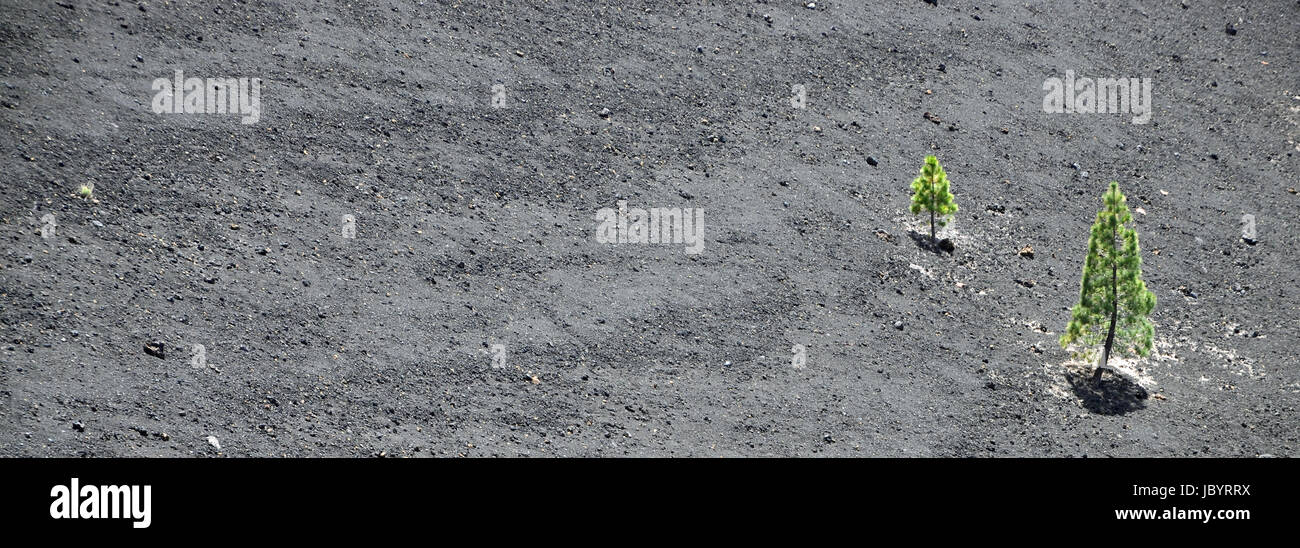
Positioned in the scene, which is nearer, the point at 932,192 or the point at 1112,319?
the point at 1112,319

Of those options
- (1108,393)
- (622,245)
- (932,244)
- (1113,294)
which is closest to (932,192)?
(932,244)

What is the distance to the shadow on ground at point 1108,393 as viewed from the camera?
1542 cm

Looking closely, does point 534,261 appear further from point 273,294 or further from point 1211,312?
point 1211,312

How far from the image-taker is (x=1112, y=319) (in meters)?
15.6

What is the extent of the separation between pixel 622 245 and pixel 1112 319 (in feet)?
22.8

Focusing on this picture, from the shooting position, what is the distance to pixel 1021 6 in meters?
24.1

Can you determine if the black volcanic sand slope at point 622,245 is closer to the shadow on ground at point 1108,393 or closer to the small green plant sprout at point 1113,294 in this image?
the shadow on ground at point 1108,393

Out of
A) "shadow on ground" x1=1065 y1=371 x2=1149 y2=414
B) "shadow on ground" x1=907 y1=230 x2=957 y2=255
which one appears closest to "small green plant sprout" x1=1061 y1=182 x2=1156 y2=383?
"shadow on ground" x1=1065 y1=371 x2=1149 y2=414

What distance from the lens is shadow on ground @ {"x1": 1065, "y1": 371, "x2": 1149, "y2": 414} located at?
15422mm

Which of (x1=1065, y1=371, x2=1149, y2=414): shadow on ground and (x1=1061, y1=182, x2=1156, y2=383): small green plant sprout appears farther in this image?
(x1=1065, y1=371, x2=1149, y2=414): shadow on ground

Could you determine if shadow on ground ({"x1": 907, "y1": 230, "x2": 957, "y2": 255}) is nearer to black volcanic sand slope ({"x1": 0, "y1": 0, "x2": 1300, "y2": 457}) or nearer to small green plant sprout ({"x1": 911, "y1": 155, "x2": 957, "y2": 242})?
black volcanic sand slope ({"x1": 0, "y1": 0, "x2": 1300, "y2": 457})

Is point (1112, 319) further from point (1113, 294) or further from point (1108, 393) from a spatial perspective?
point (1108, 393)

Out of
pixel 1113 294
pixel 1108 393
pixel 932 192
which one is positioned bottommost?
pixel 1108 393
